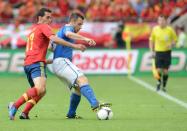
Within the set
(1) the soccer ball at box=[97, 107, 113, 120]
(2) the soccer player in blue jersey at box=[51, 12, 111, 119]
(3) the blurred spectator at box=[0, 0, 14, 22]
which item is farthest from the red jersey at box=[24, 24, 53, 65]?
(3) the blurred spectator at box=[0, 0, 14, 22]

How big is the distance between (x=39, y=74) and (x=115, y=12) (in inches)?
662

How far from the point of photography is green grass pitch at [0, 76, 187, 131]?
11.8m

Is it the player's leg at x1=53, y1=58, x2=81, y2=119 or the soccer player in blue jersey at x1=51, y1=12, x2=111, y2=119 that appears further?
the player's leg at x1=53, y1=58, x2=81, y2=119

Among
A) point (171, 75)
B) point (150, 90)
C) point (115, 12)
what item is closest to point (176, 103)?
point (150, 90)

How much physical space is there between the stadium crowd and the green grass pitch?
556 centimetres

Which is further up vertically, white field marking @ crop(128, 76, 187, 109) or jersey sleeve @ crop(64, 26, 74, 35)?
jersey sleeve @ crop(64, 26, 74, 35)

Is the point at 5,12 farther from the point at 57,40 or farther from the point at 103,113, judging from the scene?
the point at 103,113

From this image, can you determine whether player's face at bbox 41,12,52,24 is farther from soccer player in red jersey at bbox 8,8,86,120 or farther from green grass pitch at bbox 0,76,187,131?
green grass pitch at bbox 0,76,187,131

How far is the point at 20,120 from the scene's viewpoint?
12.6 metres

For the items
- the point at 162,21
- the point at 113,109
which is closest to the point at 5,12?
the point at 162,21

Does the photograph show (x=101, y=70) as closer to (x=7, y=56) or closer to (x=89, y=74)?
(x=89, y=74)

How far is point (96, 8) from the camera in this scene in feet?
96.4

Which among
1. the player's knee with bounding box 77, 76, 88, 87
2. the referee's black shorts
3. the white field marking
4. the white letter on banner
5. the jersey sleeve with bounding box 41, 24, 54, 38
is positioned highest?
the jersey sleeve with bounding box 41, 24, 54, 38

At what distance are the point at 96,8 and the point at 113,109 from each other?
1478 cm
